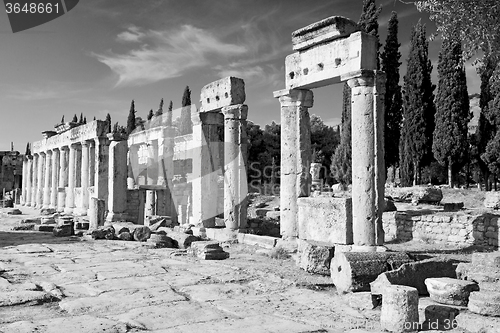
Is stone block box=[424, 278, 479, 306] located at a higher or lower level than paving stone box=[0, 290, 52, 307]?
higher

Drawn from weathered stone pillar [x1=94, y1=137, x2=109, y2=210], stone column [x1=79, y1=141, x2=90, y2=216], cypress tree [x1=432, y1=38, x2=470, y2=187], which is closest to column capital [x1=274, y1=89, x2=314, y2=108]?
weathered stone pillar [x1=94, y1=137, x2=109, y2=210]

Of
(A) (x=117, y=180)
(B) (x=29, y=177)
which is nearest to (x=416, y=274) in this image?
(A) (x=117, y=180)

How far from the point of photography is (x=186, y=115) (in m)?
44.9

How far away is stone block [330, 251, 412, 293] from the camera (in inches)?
265

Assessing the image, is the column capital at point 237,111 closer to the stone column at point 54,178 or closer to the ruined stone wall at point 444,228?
the ruined stone wall at point 444,228

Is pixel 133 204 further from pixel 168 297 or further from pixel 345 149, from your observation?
pixel 345 149

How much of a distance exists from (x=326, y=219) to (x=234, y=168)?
4401 mm

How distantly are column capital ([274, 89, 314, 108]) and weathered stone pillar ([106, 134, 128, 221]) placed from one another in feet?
35.9

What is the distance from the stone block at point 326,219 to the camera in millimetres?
9750

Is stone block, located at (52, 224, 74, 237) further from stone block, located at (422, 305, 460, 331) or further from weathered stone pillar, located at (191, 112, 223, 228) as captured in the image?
stone block, located at (422, 305, 460, 331)

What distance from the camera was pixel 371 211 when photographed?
913 cm

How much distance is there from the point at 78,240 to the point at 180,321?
33.3ft

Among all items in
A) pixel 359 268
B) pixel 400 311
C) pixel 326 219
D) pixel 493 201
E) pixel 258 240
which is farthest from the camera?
pixel 493 201

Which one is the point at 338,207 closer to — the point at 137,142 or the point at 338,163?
the point at 137,142
